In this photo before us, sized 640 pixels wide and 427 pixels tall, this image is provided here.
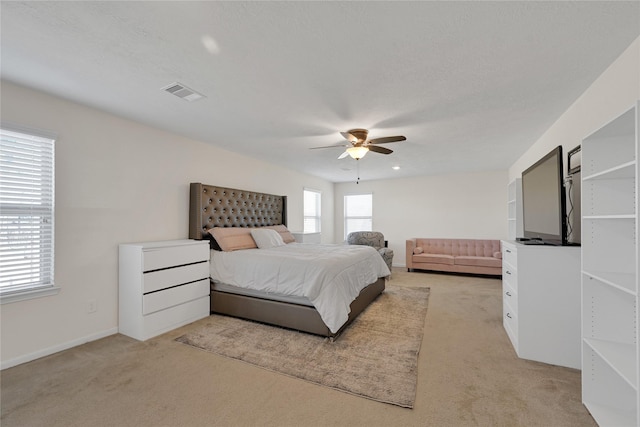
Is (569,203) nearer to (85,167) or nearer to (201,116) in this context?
(201,116)

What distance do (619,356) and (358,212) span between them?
6513 mm

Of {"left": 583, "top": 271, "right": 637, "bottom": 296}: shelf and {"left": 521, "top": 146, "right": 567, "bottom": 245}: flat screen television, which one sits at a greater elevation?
{"left": 521, "top": 146, "right": 567, "bottom": 245}: flat screen television

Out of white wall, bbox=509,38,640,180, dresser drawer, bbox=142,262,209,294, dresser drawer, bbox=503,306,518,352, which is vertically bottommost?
dresser drawer, bbox=503,306,518,352

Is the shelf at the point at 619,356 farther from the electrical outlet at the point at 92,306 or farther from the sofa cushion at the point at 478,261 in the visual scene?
the sofa cushion at the point at 478,261

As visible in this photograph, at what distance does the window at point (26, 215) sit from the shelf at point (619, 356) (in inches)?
162

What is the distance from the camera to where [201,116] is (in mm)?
3031

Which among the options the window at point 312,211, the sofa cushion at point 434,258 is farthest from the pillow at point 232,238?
the sofa cushion at point 434,258

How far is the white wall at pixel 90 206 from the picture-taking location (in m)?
2.38

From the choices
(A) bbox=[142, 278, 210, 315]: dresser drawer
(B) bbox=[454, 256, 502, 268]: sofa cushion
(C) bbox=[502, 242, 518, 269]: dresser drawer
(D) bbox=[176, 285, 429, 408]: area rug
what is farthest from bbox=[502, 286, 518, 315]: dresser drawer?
(A) bbox=[142, 278, 210, 315]: dresser drawer

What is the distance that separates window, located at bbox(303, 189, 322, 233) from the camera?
6914 millimetres

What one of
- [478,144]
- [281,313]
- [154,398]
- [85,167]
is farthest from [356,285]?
[85,167]

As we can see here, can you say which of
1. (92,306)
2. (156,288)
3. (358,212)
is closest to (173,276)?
(156,288)

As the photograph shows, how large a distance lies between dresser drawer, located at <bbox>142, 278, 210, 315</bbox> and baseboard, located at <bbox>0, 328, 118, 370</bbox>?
52cm

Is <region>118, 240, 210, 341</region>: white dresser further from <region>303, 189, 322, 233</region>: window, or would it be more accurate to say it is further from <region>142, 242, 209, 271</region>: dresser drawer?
<region>303, 189, 322, 233</region>: window
